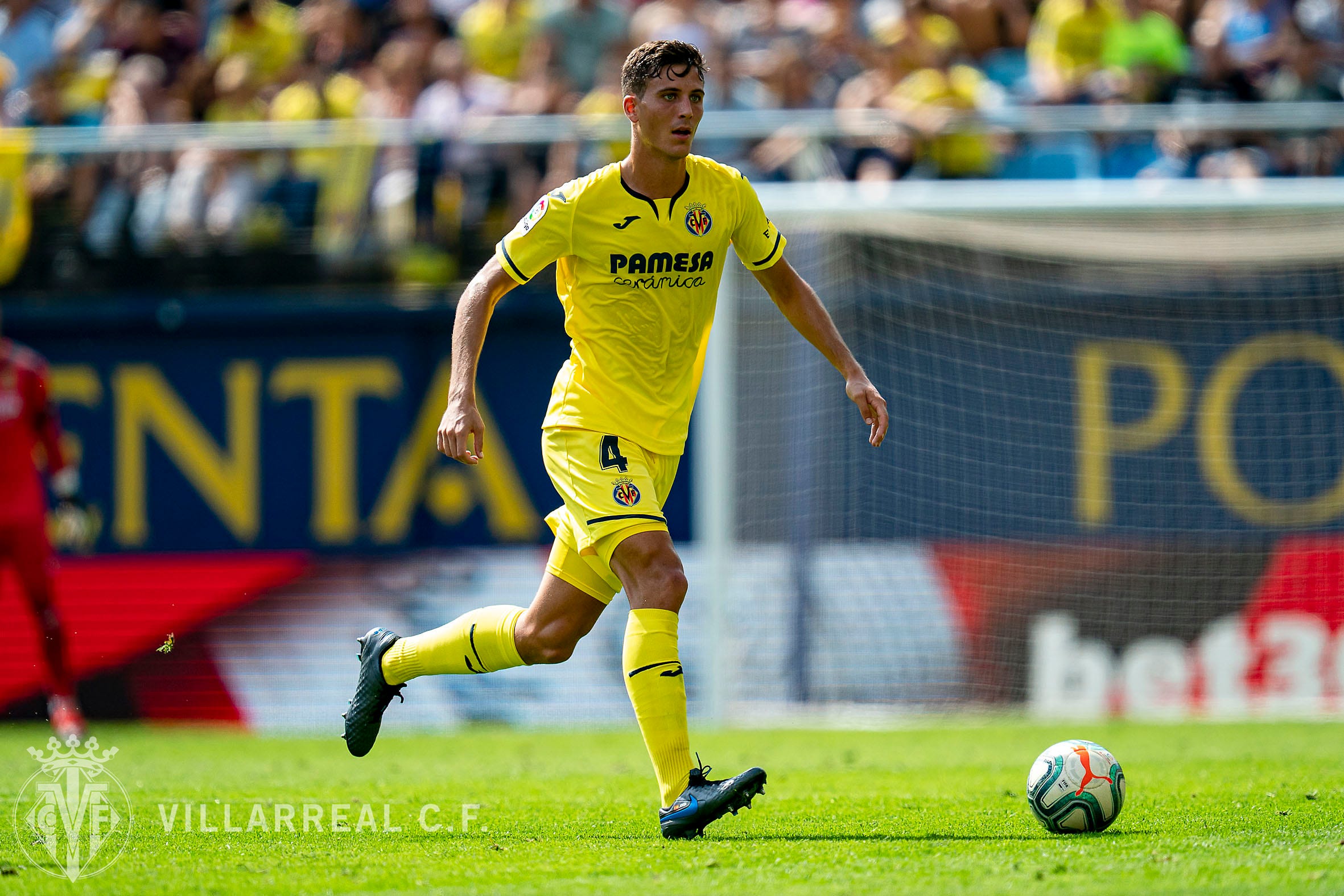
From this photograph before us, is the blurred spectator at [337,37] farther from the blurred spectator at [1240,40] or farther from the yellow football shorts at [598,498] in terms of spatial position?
the yellow football shorts at [598,498]

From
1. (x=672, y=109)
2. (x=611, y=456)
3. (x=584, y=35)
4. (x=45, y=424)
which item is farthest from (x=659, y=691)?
(x=584, y=35)

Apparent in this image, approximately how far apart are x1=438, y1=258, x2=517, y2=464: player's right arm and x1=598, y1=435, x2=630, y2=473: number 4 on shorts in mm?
441

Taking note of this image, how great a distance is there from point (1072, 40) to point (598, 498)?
8.60m

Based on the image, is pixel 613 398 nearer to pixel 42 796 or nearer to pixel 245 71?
pixel 42 796

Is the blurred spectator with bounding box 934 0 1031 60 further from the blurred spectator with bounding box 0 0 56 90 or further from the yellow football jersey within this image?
the blurred spectator with bounding box 0 0 56 90

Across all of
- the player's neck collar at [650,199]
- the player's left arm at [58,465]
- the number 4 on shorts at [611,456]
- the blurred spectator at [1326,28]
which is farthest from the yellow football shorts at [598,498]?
the blurred spectator at [1326,28]

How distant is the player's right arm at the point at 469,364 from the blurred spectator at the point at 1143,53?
773 centimetres

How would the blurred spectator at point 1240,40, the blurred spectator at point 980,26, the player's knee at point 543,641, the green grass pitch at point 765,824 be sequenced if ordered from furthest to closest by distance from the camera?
1. the blurred spectator at point 980,26
2. the blurred spectator at point 1240,40
3. the player's knee at point 543,641
4. the green grass pitch at point 765,824

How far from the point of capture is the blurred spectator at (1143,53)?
458 inches

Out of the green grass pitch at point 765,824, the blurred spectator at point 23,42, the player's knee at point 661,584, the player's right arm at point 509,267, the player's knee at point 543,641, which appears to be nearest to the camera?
the green grass pitch at point 765,824

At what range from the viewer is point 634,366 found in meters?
5.57

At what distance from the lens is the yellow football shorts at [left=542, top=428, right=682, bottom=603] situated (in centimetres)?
529

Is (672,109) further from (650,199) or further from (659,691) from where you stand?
(659,691)

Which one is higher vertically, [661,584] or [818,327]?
[818,327]
